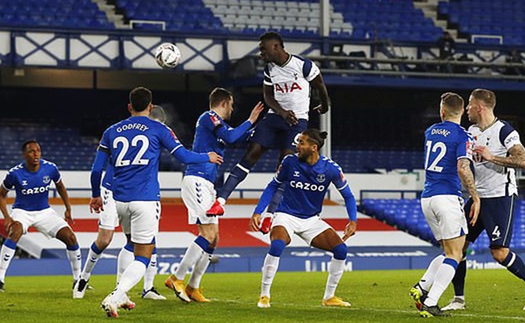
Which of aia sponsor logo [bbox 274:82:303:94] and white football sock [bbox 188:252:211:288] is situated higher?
aia sponsor logo [bbox 274:82:303:94]

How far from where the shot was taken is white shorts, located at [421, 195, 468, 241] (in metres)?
11.2

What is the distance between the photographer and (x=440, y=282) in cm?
1102

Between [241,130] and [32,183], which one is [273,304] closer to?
[241,130]

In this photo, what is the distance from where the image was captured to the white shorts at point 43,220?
15953 mm

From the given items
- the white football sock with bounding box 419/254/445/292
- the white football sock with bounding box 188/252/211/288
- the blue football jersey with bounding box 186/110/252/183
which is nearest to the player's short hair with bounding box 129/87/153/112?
the blue football jersey with bounding box 186/110/252/183

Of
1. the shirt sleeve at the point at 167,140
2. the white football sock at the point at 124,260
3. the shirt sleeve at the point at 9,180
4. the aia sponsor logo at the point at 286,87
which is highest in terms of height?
the aia sponsor logo at the point at 286,87

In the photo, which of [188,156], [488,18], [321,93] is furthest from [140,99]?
[488,18]

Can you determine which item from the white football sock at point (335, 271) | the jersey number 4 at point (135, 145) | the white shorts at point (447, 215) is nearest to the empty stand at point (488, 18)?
the white football sock at point (335, 271)

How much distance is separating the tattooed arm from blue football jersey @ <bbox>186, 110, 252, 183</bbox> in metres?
2.71

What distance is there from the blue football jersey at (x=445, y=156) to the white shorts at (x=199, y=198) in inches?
116

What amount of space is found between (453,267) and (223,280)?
9.26m

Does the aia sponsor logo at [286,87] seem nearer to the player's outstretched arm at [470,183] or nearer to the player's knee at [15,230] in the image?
the player's outstretched arm at [470,183]

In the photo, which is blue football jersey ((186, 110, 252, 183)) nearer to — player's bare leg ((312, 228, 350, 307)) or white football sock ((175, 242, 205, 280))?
white football sock ((175, 242, 205, 280))

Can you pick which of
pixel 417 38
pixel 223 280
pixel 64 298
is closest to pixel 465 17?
pixel 417 38
